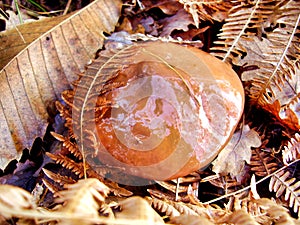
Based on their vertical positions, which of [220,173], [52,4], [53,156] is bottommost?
[220,173]

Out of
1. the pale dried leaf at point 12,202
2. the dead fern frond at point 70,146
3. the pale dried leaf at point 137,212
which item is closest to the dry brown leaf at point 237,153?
the dead fern frond at point 70,146

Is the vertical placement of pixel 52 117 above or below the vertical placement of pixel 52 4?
below

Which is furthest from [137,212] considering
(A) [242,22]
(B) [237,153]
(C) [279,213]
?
(A) [242,22]

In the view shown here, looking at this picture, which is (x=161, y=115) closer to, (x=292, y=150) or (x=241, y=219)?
(x=241, y=219)

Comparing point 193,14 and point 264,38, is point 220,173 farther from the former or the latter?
point 193,14

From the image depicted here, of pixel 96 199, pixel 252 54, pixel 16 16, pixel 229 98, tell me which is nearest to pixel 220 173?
pixel 229 98

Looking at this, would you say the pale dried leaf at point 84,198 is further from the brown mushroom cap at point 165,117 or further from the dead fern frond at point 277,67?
the dead fern frond at point 277,67
